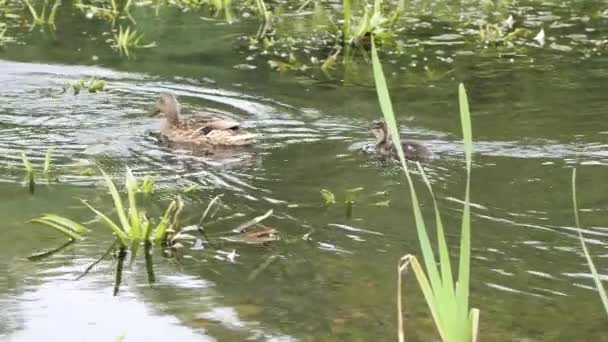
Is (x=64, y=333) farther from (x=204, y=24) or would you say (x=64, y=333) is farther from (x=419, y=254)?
(x=204, y=24)

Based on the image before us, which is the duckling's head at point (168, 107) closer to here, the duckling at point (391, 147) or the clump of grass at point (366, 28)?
the duckling at point (391, 147)

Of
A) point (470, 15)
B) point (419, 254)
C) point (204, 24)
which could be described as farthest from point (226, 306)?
point (470, 15)

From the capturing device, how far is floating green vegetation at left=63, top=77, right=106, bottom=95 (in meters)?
10.2

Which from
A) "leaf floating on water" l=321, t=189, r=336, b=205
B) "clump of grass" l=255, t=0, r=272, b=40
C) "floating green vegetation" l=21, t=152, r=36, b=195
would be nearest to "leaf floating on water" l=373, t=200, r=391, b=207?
"leaf floating on water" l=321, t=189, r=336, b=205

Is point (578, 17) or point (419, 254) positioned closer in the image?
point (419, 254)

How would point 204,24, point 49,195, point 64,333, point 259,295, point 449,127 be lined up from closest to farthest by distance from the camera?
point 64,333 < point 259,295 < point 49,195 < point 449,127 < point 204,24

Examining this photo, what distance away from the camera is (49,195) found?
7340mm

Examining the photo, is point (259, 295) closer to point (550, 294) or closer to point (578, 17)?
point (550, 294)

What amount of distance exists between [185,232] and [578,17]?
27.0 ft

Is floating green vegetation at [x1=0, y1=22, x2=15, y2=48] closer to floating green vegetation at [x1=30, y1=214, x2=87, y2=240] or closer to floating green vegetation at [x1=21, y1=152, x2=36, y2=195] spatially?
floating green vegetation at [x1=21, y1=152, x2=36, y2=195]

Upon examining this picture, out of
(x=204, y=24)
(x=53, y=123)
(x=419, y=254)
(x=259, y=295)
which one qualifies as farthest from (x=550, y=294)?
(x=204, y=24)

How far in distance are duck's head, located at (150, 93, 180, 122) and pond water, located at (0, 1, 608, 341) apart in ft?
0.38

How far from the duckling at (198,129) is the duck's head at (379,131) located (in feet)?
3.02

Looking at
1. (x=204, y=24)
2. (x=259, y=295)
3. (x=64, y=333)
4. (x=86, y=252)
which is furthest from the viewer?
(x=204, y=24)
